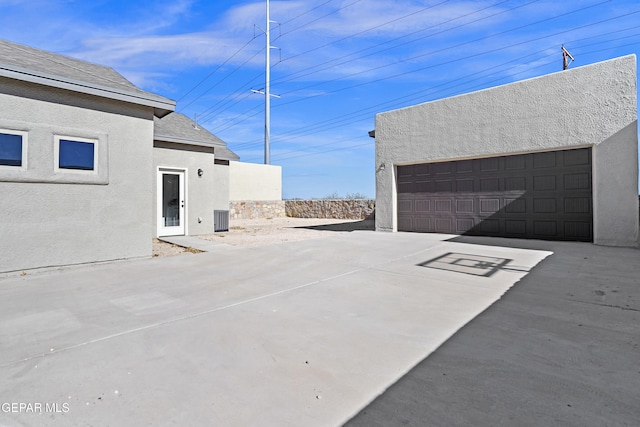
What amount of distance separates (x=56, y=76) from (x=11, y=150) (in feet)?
5.19

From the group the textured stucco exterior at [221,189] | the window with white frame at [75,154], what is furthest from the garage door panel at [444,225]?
the window with white frame at [75,154]

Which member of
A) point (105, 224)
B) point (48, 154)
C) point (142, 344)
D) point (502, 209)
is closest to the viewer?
point (142, 344)

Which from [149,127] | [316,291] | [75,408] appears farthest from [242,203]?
[75,408]

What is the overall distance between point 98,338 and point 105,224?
461 centimetres

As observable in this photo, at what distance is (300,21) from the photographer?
2844 centimetres

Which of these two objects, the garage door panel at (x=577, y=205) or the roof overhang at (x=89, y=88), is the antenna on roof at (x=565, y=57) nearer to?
the garage door panel at (x=577, y=205)

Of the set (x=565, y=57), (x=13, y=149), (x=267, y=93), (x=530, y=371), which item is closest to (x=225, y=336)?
(x=530, y=371)

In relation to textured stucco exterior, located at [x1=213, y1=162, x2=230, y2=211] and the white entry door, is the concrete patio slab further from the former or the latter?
textured stucco exterior, located at [x1=213, y1=162, x2=230, y2=211]

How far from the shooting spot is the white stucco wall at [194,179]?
36.1 feet

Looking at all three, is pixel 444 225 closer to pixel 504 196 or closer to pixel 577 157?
pixel 504 196

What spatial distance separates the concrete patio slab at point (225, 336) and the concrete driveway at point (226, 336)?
0.01 metres

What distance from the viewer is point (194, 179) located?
11.7m

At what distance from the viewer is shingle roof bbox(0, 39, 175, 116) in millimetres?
5785

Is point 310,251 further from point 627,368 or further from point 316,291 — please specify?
point 627,368
